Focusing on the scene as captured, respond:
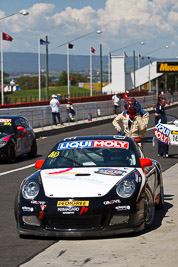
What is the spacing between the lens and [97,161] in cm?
916

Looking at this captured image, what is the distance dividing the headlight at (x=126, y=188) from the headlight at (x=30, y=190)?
3.43 feet

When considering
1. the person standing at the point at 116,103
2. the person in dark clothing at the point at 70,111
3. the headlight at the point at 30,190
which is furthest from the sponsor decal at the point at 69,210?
the person standing at the point at 116,103

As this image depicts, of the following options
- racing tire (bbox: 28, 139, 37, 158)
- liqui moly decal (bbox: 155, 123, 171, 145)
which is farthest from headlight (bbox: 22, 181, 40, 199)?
racing tire (bbox: 28, 139, 37, 158)

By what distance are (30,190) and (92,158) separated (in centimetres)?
126

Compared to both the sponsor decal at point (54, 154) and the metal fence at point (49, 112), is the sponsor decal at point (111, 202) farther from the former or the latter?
the metal fence at point (49, 112)

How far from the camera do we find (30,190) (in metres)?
8.36

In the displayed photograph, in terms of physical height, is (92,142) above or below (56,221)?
above

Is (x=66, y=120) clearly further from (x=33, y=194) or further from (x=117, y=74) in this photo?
(x=117, y=74)

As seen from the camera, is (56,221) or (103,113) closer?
(56,221)

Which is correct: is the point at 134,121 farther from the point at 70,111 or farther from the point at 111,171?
the point at 70,111

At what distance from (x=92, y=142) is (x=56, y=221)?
1866 mm

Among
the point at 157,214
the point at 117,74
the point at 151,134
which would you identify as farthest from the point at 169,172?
the point at 117,74

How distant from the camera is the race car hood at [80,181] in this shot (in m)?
8.08

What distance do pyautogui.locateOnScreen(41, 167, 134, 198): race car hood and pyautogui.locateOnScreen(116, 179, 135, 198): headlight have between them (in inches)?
3.5
